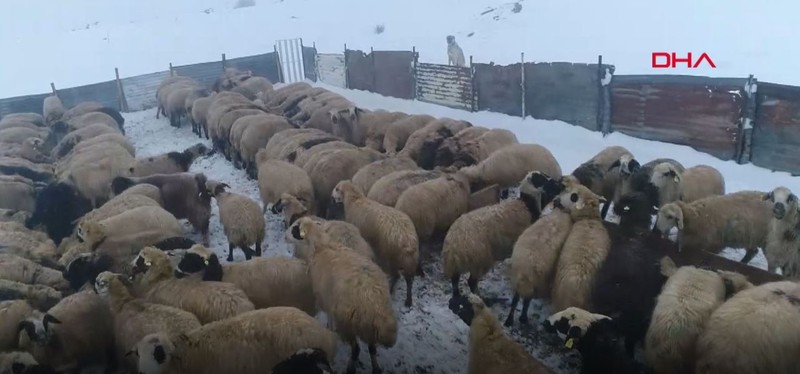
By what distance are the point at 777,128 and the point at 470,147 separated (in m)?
5.14

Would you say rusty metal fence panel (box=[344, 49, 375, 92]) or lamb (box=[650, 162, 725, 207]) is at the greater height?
rusty metal fence panel (box=[344, 49, 375, 92])

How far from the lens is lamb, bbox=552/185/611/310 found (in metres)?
5.36

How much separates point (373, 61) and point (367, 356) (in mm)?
15040

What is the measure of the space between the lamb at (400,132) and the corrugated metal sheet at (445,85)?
4.02m

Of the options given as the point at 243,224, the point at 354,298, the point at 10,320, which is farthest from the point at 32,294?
the point at 354,298

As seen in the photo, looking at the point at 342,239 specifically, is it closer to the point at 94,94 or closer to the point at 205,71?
the point at 94,94

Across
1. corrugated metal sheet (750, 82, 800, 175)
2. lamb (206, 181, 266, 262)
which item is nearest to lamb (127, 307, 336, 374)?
lamb (206, 181, 266, 262)

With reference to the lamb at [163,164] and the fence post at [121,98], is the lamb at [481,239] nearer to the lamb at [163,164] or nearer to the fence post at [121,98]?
the lamb at [163,164]

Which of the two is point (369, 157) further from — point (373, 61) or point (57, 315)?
point (373, 61)

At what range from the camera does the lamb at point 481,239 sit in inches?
249

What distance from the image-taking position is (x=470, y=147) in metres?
9.91

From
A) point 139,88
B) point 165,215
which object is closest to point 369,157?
point 165,215

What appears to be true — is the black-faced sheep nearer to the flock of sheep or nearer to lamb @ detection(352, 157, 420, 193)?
the flock of sheep

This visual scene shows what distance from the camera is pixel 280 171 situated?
8.71m
